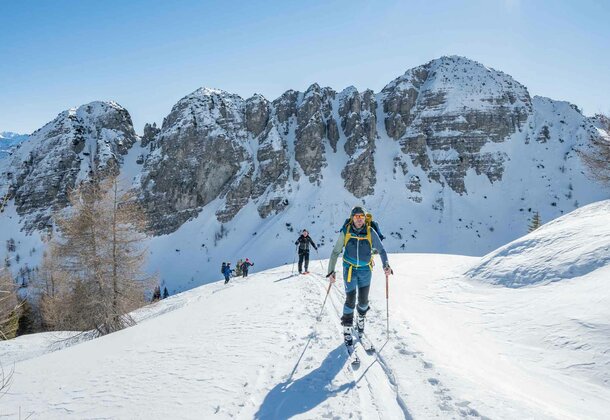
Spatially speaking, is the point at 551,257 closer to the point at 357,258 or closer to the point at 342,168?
the point at 357,258

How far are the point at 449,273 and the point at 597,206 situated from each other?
345 inches

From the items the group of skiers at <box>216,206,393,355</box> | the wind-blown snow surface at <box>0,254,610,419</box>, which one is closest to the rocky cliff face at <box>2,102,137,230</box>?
the wind-blown snow surface at <box>0,254,610,419</box>

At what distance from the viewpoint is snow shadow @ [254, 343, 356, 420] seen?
14.5ft

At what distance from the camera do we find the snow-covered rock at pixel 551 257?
9.27 meters

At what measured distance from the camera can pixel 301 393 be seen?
16.2 ft

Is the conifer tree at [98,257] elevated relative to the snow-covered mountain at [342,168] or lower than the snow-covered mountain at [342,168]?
lower

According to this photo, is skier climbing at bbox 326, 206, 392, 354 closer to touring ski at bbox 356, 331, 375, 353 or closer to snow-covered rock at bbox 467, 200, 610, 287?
touring ski at bbox 356, 331, 375, 353

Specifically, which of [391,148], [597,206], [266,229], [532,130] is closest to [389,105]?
[391,148]

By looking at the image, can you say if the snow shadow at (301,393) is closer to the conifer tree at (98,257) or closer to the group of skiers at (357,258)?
the group of skiers at (357,258)

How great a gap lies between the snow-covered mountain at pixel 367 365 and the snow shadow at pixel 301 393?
0.9 inches

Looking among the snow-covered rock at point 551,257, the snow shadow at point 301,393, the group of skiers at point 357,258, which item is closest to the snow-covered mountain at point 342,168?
the snow-covered rock at point 551,257

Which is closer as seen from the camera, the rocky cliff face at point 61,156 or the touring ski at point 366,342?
the touring ski at point 366,342

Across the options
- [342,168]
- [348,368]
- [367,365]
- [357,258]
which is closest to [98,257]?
[357,258]

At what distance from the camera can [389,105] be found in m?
114
